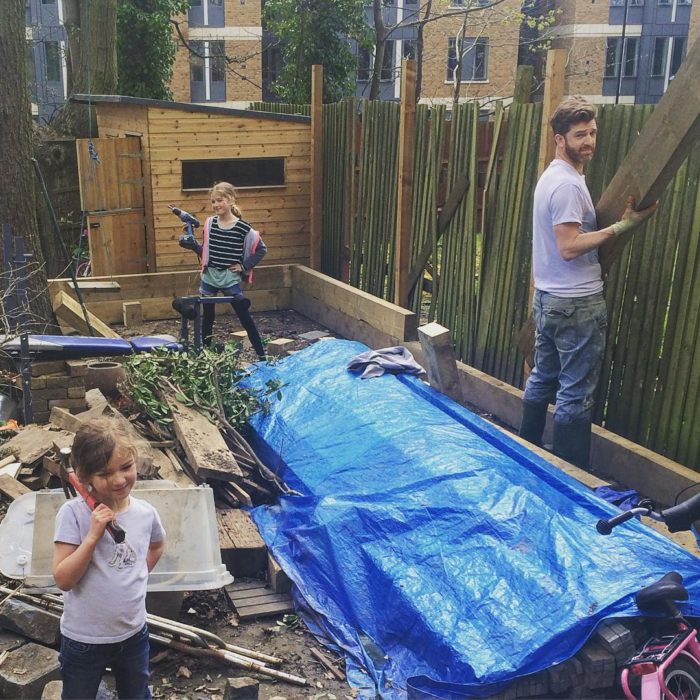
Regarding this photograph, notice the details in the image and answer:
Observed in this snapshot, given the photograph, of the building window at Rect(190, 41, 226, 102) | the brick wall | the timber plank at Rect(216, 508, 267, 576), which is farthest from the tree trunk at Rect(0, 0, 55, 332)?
the building window at Rect(190, 41, 226, 102)

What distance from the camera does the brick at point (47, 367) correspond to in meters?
6.44

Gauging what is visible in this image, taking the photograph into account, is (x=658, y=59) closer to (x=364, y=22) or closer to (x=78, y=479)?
(x=364, y=22)

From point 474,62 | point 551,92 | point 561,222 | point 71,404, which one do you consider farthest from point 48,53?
point 561,222

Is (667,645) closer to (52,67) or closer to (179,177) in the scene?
(179,177)

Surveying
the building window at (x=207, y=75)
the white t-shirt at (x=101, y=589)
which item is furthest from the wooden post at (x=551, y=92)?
the building window at (x=207, y=75)

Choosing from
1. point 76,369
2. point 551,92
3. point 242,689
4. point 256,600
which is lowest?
point 256,600

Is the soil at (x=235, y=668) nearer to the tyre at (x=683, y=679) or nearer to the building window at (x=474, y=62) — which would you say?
the tyre at (x=683, y=679)

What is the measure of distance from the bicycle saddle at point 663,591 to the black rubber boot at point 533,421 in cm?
248

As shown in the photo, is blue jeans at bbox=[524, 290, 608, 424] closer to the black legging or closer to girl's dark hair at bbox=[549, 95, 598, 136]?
girl's dark hair at bbox=[549, 95, 598, 136]

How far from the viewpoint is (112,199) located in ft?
38.9

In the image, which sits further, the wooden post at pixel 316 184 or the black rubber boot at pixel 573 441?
the wooden post at pixel 316 184

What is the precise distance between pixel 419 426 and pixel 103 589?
9.03ft

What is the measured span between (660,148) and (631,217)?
0.42m

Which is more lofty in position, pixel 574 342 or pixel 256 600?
pixel 574 342
